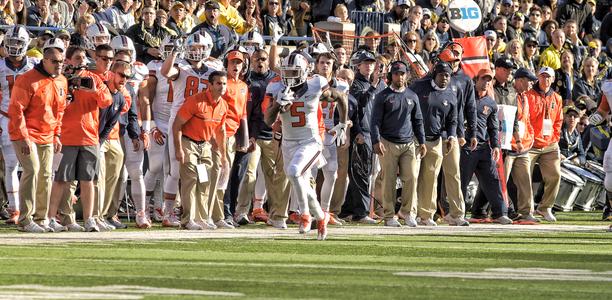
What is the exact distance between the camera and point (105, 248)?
12.9m

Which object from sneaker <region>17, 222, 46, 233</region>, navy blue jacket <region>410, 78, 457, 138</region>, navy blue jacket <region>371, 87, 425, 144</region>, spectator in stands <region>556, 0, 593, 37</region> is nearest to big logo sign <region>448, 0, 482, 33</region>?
navy blue jacket <region>410, 78, 457, 138</region>

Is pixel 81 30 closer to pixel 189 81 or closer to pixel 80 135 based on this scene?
pixel 189 81

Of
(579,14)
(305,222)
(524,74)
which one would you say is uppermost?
(579,14)

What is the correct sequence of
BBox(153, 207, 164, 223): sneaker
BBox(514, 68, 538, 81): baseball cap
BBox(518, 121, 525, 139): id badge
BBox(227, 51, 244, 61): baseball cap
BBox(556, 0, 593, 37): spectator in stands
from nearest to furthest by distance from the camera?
BBox(227, 51, 244, 61): baseball cap < BBox(153, 207, 164, 223): sneaker < BBox(518, 121, 525, 139): id badge < BBox(514, 68, 538, 81): baseball cap < BBox(556, 0, 593, 37): spectator in stands

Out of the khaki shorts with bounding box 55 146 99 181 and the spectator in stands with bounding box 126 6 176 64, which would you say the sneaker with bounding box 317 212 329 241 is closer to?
the khaki shorts with bounding box 55 146 99 181

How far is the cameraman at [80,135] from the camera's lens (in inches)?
609

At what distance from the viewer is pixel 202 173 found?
16250mm

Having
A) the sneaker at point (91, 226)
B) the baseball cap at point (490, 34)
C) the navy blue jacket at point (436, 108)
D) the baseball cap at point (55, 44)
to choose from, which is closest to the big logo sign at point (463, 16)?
the baseball cap at point (490, 34)

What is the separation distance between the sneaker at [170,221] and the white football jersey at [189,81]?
1157 mm

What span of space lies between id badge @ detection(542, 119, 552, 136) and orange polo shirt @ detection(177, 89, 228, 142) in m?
5.50

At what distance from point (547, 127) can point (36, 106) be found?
25.6 feet

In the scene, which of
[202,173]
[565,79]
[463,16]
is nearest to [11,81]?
[202,173]

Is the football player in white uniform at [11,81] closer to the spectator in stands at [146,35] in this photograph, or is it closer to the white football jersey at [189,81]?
the white football jersey at [189,81]

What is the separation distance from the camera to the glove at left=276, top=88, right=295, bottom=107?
15.1 m
